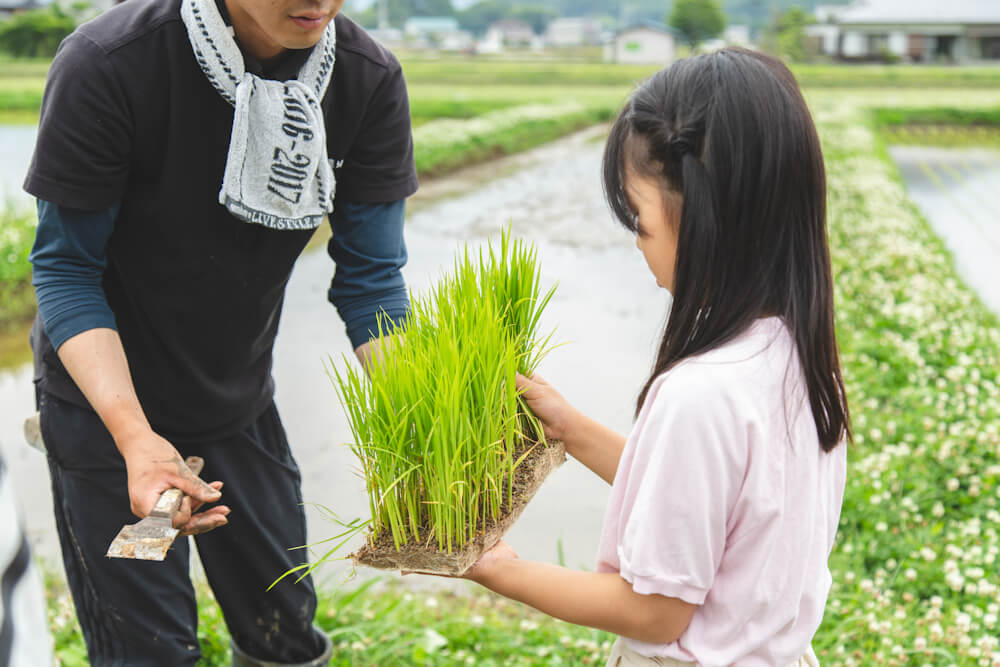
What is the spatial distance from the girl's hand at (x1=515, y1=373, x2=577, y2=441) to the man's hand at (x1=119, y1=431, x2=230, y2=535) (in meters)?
0.51

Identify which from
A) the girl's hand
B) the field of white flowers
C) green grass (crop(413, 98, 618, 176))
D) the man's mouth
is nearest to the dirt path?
the field of white flowers

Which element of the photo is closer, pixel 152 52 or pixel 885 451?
pixel 152 52

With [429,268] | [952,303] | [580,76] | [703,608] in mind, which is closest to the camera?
[703,608]

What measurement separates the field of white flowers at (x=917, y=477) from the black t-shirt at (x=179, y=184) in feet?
5.20

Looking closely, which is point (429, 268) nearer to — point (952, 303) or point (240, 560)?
point (952, 303)

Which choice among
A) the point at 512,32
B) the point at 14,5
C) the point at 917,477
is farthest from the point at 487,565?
the point at 512,32

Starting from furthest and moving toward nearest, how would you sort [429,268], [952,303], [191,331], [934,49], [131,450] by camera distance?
[934,49] < [429,268] < [952,303] < [191,331] < [131,450]

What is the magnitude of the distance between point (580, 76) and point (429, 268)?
1076 inches

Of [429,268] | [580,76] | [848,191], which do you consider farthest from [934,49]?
[429,268]

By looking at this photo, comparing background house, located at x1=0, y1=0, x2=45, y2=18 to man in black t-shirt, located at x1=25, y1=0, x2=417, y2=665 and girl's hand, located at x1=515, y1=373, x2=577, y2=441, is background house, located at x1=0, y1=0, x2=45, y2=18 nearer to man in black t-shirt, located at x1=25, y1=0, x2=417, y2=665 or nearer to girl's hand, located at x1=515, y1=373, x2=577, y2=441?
man in black t-shirt, located at x1=25, y1=0, x2=417, y2=665

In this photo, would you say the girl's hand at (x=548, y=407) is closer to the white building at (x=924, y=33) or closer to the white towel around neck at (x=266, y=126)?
the white towel around neck at (x=266, y=126)

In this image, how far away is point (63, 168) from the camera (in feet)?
4.50

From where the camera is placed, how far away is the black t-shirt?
138cm

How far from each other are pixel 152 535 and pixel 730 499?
0.74 m
